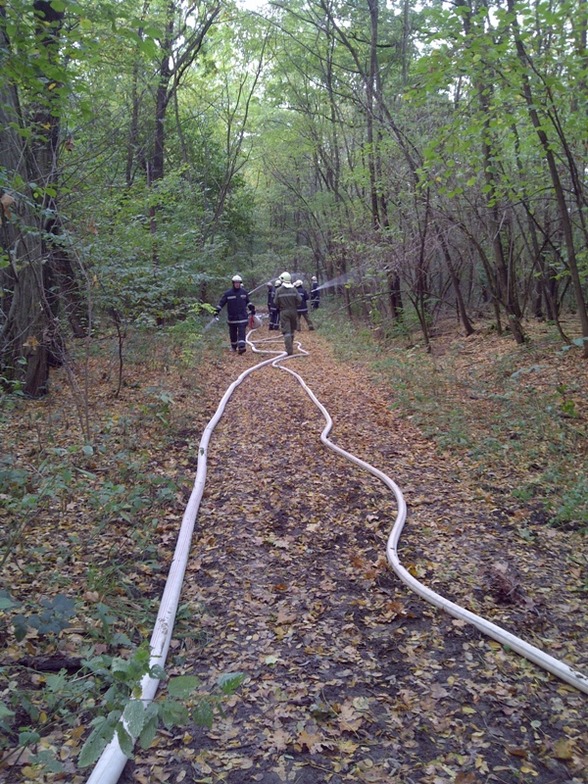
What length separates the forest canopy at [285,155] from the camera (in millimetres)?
6867

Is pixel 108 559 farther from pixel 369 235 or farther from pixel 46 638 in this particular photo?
pixel 369 235

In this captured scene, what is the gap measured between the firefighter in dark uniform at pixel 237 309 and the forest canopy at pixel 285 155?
0.96m

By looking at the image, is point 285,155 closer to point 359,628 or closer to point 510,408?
point 510,408

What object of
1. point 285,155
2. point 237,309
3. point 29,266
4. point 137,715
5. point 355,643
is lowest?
point 355,643

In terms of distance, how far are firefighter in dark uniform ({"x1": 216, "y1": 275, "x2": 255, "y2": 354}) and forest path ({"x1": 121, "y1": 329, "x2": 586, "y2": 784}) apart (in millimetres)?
8320

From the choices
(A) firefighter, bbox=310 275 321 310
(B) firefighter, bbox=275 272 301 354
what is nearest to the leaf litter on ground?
(B) firefighter, bbox=275 272 301 354

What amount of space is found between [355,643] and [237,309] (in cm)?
1157

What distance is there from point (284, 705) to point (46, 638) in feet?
4.89

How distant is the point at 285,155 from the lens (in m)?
27.1

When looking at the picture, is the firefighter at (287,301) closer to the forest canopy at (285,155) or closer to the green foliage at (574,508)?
the forest canopy at (285,155)

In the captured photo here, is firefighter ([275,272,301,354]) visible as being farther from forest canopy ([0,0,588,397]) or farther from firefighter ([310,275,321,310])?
firefighter ([310,275,321,310])

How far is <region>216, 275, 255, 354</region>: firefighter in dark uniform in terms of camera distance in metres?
14.3

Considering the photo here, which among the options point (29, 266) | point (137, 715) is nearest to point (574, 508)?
point (137, 715)

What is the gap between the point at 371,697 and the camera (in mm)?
3154
